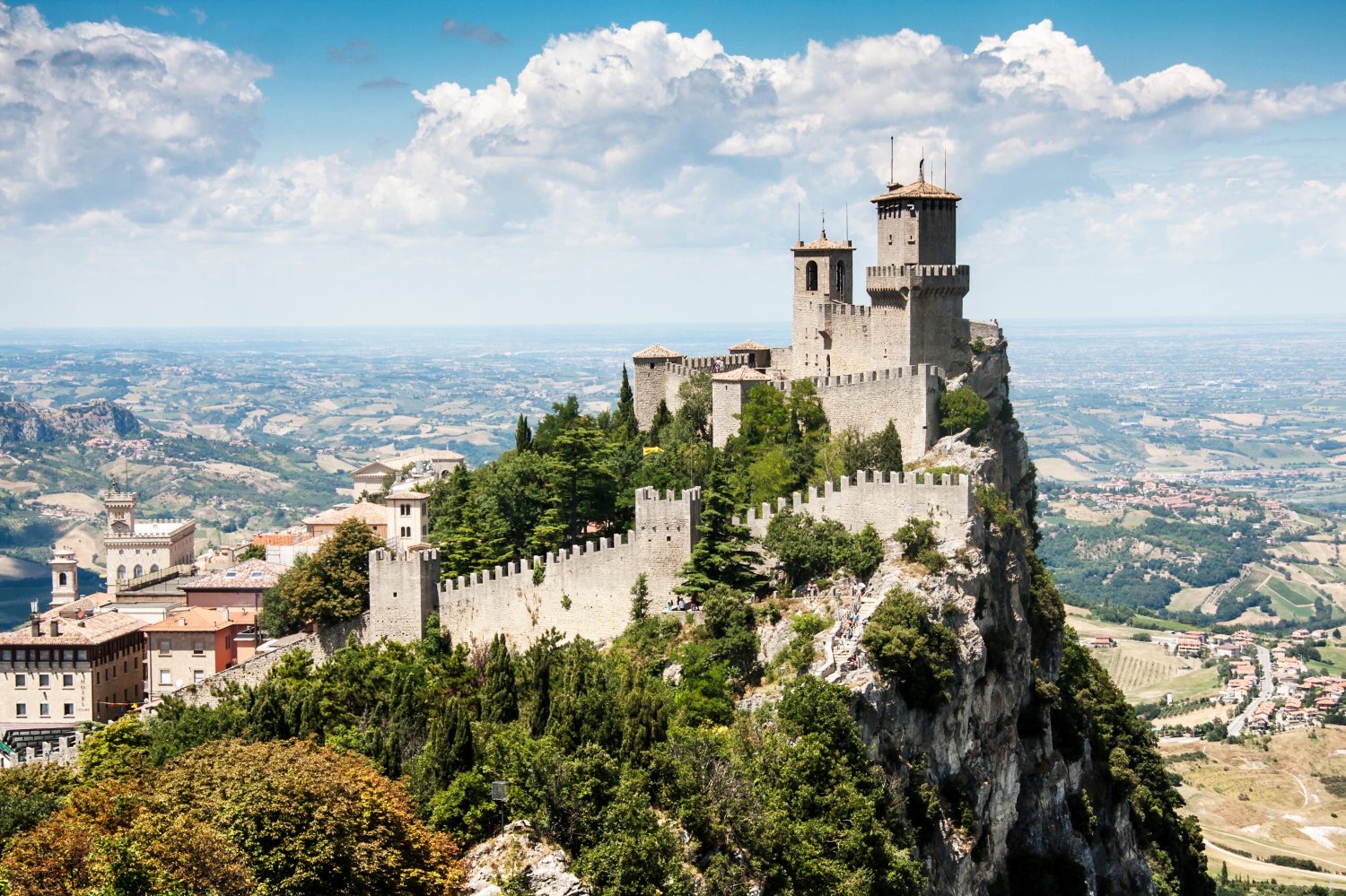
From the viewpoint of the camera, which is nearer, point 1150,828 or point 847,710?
point 847,710

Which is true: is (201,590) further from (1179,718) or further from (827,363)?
(1179,718)

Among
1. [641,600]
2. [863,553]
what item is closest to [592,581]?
[641,600]

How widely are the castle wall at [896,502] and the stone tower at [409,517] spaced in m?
21.8

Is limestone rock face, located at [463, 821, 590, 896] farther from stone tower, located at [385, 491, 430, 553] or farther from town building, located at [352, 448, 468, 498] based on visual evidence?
town building, located at [352, 448, 468, 498]

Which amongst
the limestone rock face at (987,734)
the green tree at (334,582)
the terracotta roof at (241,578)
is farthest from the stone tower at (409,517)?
the limestone rock face at (987,734)

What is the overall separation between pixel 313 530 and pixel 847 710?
4187 centimetres

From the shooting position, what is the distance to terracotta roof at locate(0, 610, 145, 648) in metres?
53.2

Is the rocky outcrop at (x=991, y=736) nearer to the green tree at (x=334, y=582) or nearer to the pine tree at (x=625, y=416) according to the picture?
the pine tree at (x=625, y=416)

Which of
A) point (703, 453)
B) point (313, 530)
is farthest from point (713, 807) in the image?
point (313, 530)

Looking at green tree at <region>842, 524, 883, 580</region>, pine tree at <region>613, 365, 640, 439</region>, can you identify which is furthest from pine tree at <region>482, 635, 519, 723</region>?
pine tree at <region>613, 365, 640, 439</region>

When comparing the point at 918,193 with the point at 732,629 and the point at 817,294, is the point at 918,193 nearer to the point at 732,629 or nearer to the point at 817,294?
the point at 817,294

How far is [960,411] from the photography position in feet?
172

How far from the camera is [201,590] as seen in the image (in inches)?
→ 2345

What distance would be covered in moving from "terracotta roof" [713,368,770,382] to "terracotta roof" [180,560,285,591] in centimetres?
1884
